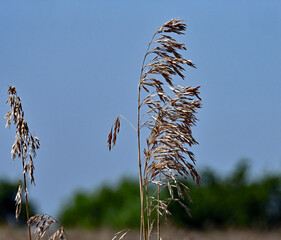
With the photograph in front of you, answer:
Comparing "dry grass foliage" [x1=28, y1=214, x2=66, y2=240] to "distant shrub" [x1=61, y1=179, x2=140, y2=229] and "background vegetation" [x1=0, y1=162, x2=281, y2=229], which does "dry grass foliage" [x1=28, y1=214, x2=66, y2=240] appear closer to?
"background vegetation" [x1=0, y1=162, x2=281, y2=229]

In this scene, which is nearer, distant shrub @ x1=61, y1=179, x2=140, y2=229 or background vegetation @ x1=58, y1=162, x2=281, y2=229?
background vegetation @ x1=58, y1=162, x2=281, y2=229

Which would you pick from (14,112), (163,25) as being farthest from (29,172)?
(163,25)

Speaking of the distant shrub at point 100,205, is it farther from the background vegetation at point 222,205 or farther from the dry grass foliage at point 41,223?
the dry grass foliage at point 41,223

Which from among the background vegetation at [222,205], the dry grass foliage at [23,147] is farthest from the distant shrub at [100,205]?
the dry grass foliage at [23,147]

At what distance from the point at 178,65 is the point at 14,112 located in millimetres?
1051

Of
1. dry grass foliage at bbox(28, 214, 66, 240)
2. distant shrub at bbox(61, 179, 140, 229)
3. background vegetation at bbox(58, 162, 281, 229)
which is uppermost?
dry grass foliage at bbox(28, 214, 66, 240)

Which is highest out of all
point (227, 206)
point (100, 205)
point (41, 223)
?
point (41, 223)

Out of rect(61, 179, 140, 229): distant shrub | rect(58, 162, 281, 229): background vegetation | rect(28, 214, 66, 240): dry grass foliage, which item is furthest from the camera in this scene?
rect(61, 179, 140, 229): distant shrub

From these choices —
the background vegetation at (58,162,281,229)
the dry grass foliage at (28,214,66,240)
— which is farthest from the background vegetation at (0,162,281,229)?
the dry grass foliage at (28,214,66,240)

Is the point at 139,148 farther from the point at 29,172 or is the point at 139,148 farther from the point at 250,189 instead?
the point at 250,189

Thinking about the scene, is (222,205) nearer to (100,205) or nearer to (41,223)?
(100,205)

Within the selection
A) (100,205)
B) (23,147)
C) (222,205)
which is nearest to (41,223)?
(23,147)

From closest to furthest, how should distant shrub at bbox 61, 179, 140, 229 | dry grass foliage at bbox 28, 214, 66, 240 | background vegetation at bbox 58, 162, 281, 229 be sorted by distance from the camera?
dry grass foliage at bbox 28, 214, 66, 240 → background vegetation at bbox 58, 162, 281, 229 → distant shrub at bbox 61, 179, 140, 229

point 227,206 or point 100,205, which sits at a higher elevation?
point 227,206
